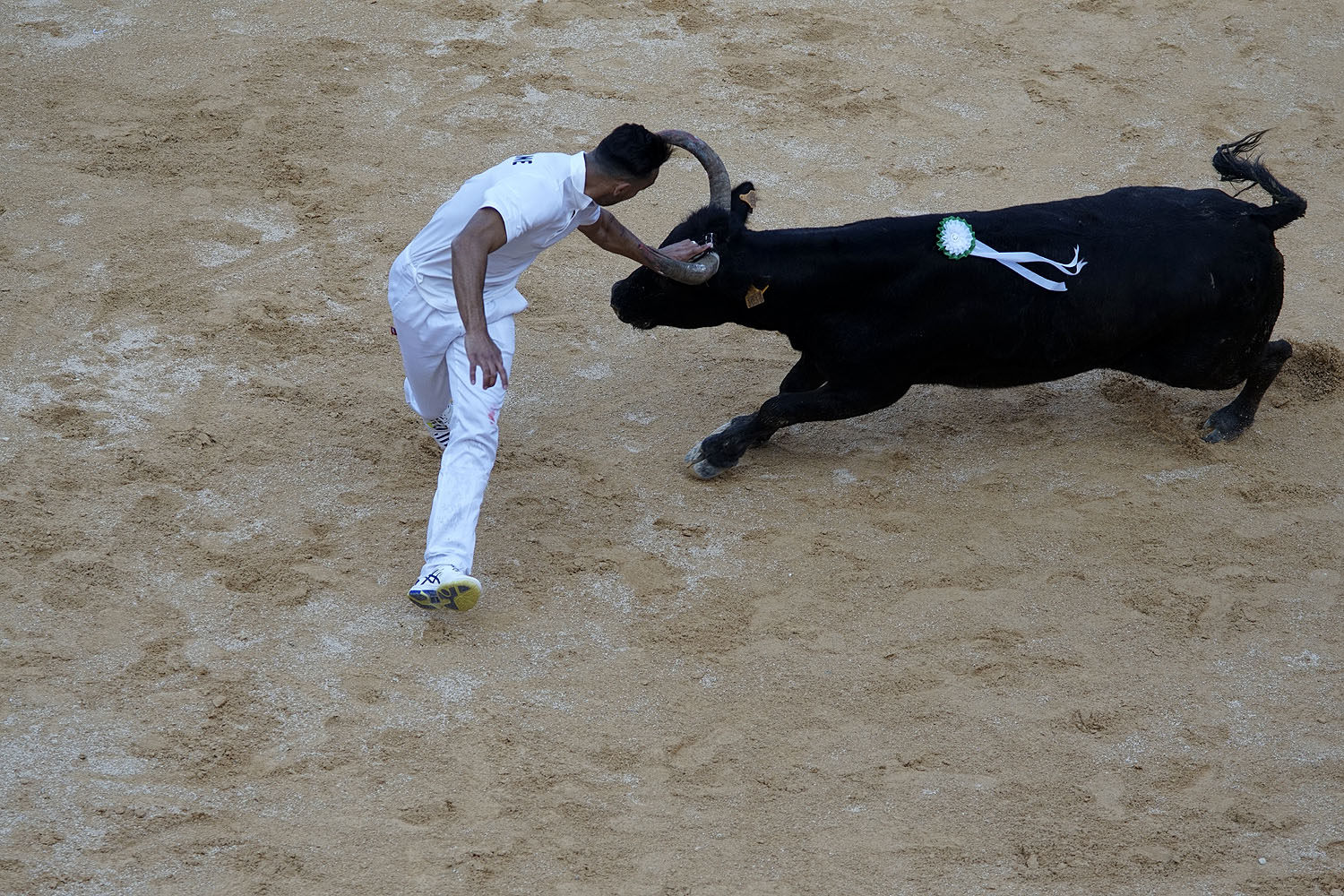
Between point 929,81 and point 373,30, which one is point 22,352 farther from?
point 929,81

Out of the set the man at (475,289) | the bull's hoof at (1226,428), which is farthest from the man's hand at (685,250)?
the bull's hoof at (1226,428)

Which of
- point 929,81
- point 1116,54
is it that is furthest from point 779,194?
point 1116,54

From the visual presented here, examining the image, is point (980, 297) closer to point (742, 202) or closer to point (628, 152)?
point (742, 202)

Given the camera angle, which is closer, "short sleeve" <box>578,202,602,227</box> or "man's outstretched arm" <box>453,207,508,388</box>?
"man's outstretched arm" <box>453,207,508,388</box>

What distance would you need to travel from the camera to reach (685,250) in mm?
5488

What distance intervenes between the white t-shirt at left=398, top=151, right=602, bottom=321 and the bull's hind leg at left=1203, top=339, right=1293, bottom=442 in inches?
128

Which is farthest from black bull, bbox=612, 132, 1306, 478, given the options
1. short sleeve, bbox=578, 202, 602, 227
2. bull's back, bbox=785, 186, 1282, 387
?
short sleeve, bbox=578, 202, 602, 227

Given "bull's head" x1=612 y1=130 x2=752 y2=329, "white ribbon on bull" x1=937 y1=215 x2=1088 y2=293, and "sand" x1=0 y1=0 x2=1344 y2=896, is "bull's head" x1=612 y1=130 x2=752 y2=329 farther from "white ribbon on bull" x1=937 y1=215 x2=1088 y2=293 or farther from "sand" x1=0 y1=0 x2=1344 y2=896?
"white ribbon on bull" x1=937 y1=215 x2=1088 y2=293

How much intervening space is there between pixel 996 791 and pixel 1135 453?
7.94 ft

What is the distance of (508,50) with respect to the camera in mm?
9148

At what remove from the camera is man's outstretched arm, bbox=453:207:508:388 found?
4492 mm

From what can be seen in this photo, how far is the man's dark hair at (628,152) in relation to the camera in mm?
4887

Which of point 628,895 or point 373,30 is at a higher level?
point 373,30

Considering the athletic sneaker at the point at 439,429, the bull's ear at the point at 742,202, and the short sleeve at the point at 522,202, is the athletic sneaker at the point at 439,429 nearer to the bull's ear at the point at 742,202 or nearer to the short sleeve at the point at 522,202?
the short sleeve at the point at 522,202
